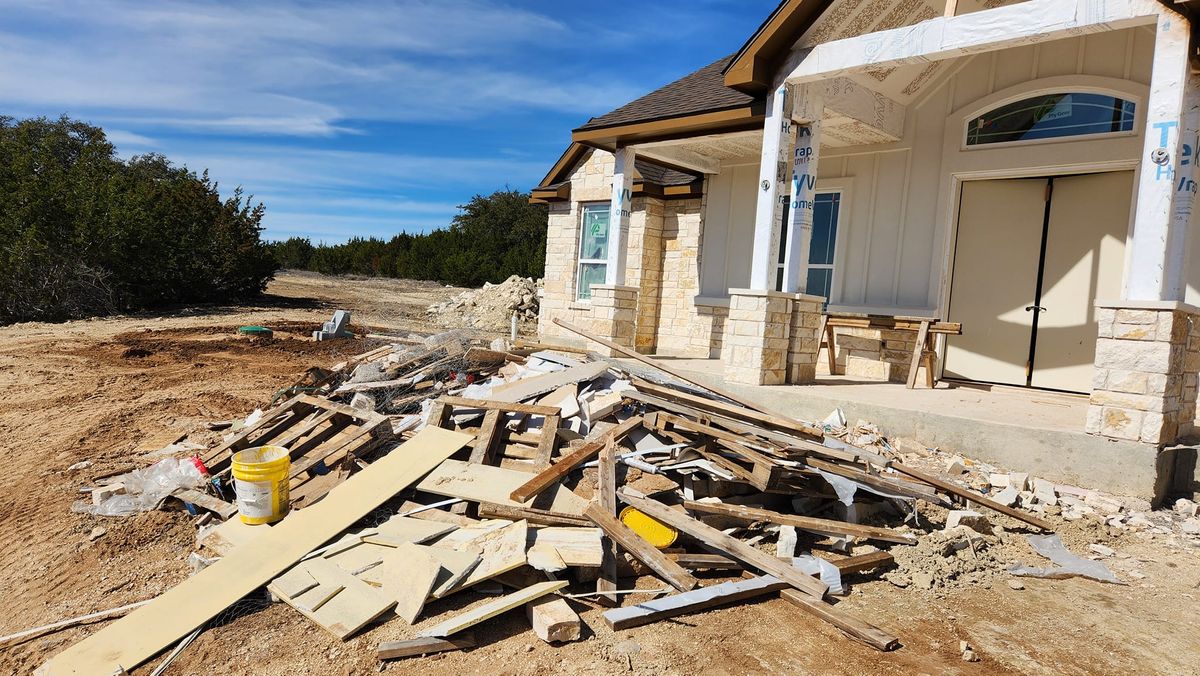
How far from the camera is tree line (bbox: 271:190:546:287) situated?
35.6 metres

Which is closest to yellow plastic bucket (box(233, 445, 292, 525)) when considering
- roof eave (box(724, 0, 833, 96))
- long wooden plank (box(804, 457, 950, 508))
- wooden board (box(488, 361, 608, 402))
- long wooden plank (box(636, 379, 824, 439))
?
wooden board (box(488, 361, 608, 402))

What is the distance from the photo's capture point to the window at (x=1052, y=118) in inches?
314

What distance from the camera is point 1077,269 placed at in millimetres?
8484

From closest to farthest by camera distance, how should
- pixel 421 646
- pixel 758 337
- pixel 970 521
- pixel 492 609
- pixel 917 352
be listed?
pixel 421 646 → pixel 492 609 → pixel 970 521 → pixel 758 337 → pixel 917 352

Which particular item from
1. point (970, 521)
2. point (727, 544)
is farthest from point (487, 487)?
point (970, 521)

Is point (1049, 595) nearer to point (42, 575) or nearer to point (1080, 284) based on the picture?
point (1080, 284)

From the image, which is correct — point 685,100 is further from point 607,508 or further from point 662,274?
point 607,508

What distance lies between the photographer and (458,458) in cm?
591

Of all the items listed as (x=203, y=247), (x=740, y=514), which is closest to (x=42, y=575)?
(x=740, y=514)

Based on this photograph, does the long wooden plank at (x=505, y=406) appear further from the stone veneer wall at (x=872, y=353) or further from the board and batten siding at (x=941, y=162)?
the board and batten siding at (x=941, y=162)

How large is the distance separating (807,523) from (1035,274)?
6200mm

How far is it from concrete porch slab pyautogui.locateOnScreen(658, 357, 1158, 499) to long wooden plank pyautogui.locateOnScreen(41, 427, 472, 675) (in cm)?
397

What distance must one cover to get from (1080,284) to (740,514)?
6458 mm

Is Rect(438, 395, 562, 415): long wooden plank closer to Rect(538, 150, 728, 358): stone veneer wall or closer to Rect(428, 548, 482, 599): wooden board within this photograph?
Rect(428, 548, 482, 599): wooden board
